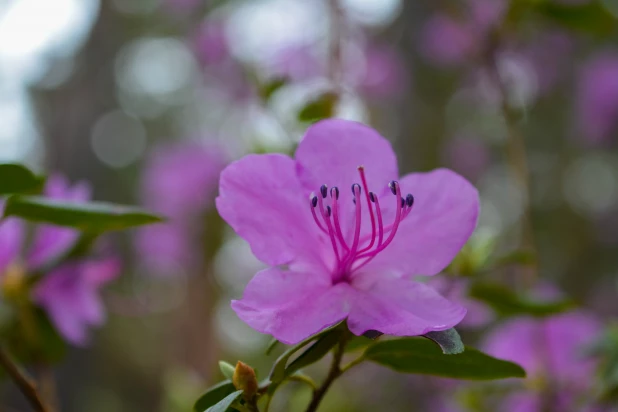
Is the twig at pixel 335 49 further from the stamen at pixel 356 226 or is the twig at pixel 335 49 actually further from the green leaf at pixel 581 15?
the stamen at pixel 356 226

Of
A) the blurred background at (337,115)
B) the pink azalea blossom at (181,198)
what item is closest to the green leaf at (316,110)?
the blurred background at (337,115)

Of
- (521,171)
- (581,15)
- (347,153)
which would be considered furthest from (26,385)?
(581,15)

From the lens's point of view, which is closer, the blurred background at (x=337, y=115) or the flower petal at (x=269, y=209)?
the flower petal at (x=269, y=209)

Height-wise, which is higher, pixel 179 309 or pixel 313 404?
pixel 313 404

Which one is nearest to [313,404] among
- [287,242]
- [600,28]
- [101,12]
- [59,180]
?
[287,242]

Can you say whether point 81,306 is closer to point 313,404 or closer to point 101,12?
point 313,404

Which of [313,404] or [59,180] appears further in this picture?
[59,180]

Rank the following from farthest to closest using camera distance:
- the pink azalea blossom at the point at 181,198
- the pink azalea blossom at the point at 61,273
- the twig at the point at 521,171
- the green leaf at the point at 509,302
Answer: the pink azalea blossom at the point at 181,198 < the twig at the point at 521,171 < the pink azalea blossom at the point at 61,273 < the green leaf at the point at 509,302
